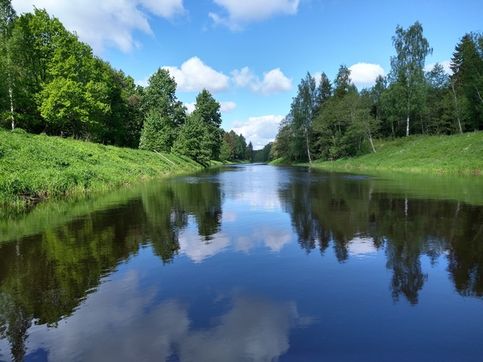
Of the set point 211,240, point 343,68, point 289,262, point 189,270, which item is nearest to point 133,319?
point 189,270

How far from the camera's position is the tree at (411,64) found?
62.8 meters

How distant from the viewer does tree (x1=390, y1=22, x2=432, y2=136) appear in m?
62.8

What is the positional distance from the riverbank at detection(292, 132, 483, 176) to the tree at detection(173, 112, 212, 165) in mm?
28890

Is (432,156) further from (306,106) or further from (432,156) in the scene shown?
(306,106)

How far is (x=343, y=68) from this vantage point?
313ft

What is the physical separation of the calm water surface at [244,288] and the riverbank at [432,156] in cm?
2504

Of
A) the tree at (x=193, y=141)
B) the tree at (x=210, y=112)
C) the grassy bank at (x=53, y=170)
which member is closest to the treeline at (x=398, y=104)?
the tree at (x=210, y=112)

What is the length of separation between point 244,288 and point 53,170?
20.1 meters

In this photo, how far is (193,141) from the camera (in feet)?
250

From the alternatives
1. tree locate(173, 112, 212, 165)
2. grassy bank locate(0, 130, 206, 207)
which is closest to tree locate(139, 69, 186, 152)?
tree locate(173, 112, 212, 165)

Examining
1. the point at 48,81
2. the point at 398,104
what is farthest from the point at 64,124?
the point at 398,104

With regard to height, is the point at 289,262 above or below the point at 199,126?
below

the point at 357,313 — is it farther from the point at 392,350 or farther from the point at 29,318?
the point at 29,318

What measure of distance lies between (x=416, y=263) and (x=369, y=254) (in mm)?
1239
